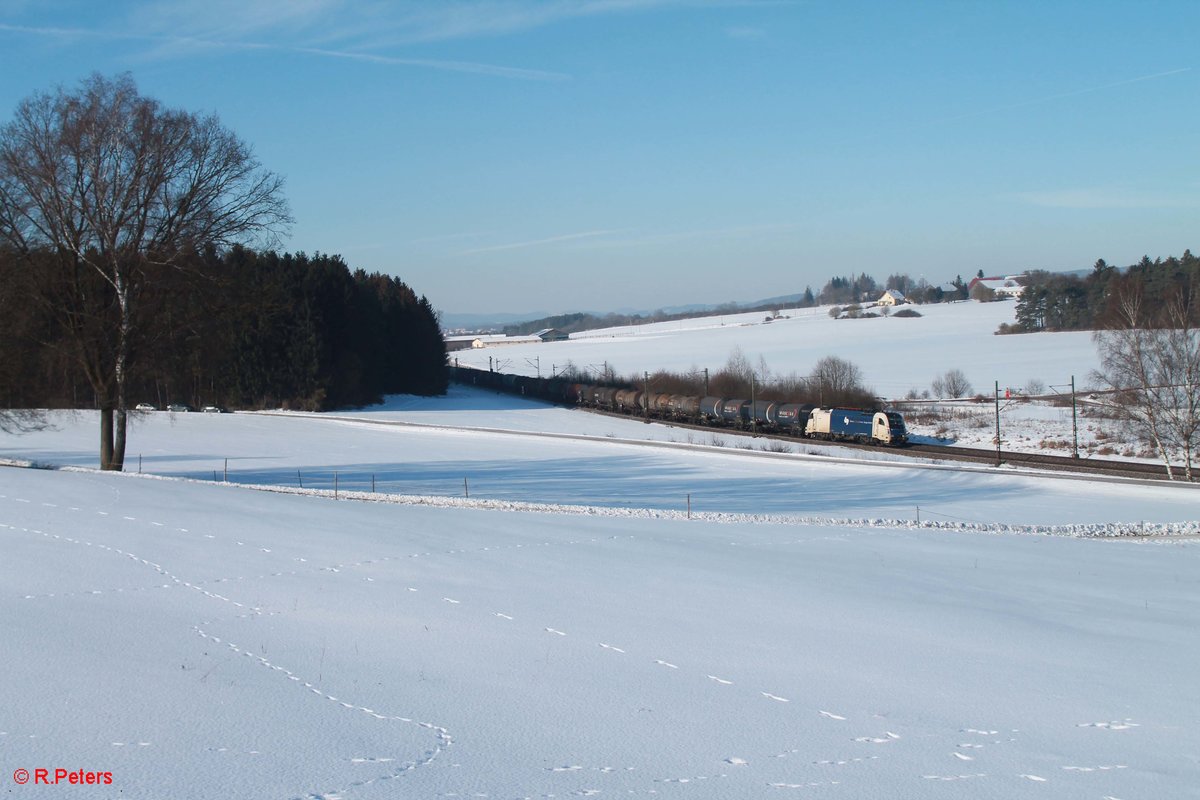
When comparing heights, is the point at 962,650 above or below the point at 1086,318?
below

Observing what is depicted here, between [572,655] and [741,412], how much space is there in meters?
54.4

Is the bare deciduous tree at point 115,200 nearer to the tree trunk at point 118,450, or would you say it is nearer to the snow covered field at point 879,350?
the tree trunk at point 118,450

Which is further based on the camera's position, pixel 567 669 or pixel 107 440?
pixel 107 440

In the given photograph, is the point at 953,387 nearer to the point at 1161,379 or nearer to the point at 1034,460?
the point at 1161,379

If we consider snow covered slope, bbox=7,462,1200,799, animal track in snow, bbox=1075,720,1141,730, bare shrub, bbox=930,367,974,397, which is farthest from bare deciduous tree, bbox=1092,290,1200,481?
animal track in snow, bbox=1075,720,1141,730

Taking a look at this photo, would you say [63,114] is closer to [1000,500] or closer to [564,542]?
[564,542]

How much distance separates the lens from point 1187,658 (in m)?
9.90

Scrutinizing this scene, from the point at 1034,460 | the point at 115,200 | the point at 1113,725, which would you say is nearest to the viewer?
the point at 1113,725

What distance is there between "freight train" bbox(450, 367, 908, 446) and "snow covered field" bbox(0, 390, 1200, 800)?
31227 mm

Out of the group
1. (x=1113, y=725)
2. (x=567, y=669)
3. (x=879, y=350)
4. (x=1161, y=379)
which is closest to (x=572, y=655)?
(x=567, y=669)

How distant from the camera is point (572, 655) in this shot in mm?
8812

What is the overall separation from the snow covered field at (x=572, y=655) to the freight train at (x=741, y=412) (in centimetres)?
3123

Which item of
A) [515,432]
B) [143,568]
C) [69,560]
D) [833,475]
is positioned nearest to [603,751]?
[143,568]

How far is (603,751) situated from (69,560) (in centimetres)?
875
